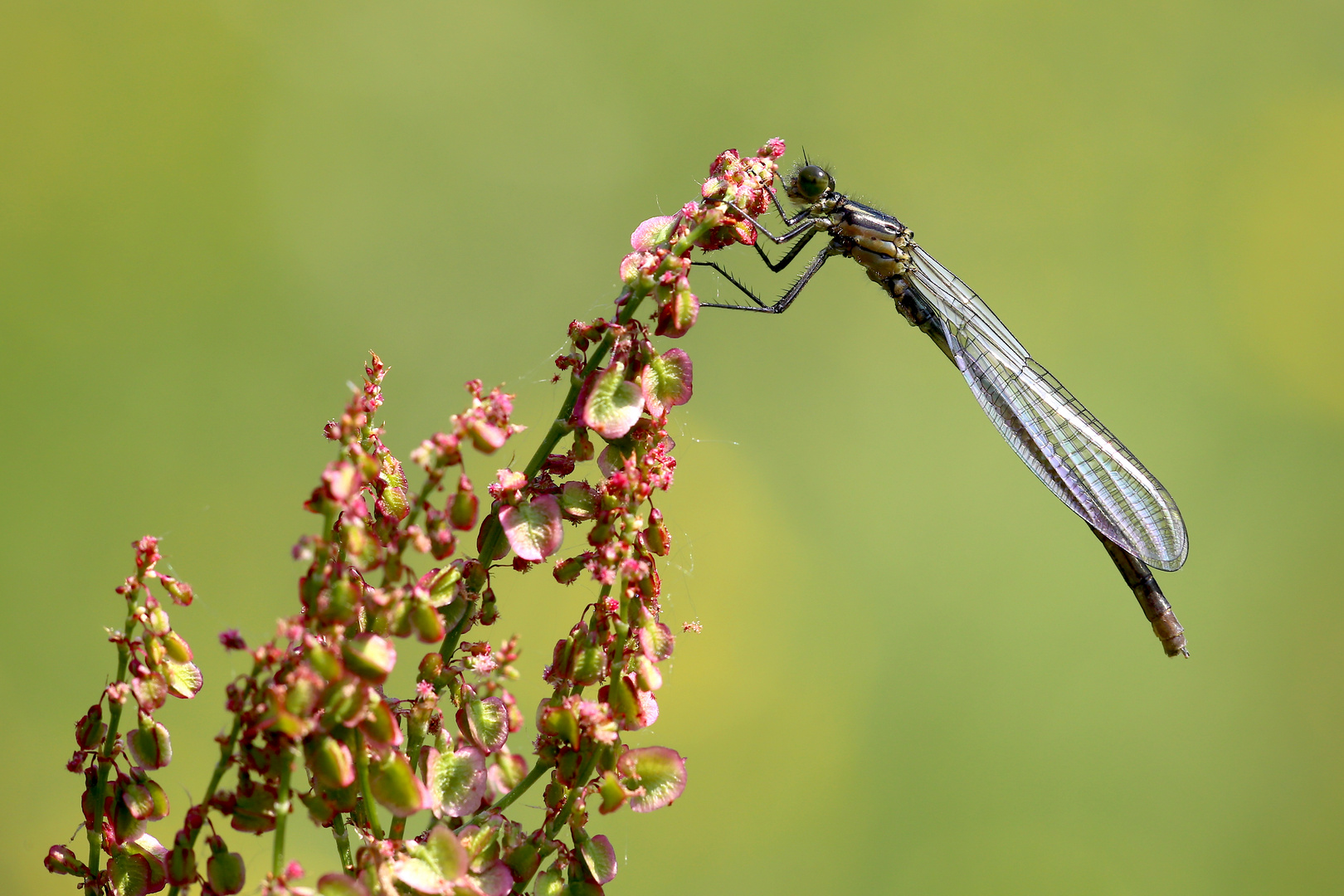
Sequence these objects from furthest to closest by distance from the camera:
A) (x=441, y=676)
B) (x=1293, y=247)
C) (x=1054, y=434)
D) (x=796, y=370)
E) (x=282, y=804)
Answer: (x=1293, y=247) → (x=796, y=370) → (x=1054, y=434) → (x=441, y=676) → (x=282, y=804)

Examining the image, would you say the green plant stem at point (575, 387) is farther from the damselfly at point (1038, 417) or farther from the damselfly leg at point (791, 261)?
the damselfly at point (1038, 417)

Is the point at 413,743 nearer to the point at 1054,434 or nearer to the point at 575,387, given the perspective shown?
the point at 575,387

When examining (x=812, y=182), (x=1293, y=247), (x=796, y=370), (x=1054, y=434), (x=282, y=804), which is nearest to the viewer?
(x=282, y=804)

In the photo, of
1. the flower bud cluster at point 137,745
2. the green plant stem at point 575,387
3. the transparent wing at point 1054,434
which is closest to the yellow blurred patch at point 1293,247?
the transparent wing at point 1054,434

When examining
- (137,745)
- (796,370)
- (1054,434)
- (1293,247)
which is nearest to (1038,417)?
(1054,434)

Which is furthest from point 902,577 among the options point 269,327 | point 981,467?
point 269,327
